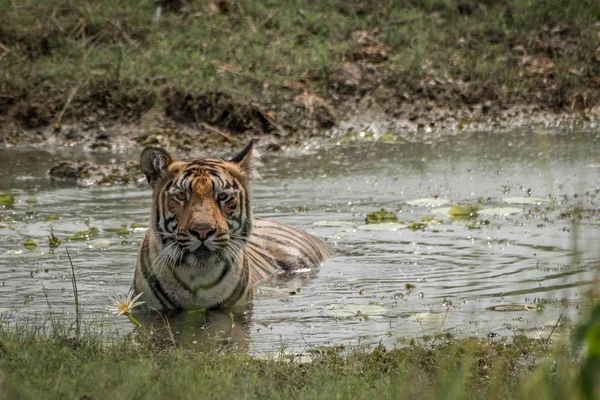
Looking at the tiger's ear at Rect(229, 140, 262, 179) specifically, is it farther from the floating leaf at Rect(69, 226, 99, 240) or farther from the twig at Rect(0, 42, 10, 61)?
the twig at Rect(0, 42, 10, 61)

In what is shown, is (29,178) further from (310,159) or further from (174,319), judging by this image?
(174,319)

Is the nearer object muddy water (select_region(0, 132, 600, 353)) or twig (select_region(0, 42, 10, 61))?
muddy water (select_region(0, 132, 600, 353))

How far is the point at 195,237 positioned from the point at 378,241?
115 inches

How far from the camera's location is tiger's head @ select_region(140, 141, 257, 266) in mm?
7031

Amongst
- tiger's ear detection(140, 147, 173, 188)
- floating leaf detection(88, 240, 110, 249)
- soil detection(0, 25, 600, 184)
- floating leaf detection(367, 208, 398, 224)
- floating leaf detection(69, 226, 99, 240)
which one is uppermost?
soil detection(0, 25, 600, 184)

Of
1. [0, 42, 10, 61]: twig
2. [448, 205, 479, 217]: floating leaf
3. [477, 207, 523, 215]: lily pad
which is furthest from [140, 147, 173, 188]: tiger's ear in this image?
[0, 42, 10, 61]: twig

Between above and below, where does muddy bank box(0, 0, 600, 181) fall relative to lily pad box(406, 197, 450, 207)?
above

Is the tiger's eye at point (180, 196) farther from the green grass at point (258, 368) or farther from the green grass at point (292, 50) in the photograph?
the green grass at point (292, 50)

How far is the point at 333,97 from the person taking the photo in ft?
48.6

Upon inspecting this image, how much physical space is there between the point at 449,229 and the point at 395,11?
7.37m

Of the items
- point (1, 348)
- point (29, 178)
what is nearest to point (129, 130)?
point (29, 178)

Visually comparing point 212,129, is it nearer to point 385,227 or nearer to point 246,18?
point 246,18

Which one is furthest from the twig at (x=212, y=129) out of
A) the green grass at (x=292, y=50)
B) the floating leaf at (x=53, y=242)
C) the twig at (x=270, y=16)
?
the floating leaf at (x=53, y=242)

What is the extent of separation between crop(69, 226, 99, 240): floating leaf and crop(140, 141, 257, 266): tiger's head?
242 centimetres
